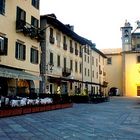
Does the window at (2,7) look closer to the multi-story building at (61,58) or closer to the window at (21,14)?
the window at (21,14)

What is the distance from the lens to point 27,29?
1155 inches

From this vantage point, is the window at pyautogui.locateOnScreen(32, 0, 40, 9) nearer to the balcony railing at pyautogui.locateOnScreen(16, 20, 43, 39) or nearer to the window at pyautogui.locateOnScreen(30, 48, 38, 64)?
the balcony railing at pyautogui.locateOnScreen(16, 20, 43, 39)

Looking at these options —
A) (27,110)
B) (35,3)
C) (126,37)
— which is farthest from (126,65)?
(27,110)

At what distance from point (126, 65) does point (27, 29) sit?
47.7 metres

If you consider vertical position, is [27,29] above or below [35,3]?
below

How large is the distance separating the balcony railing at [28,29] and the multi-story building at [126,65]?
41.5m

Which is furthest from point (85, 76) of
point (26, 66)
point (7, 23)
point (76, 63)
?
point (7, 23)

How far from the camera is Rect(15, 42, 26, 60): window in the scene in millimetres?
28469

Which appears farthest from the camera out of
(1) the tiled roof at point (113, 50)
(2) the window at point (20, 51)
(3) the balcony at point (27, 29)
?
(1) the tiled roof at point (113, 50)

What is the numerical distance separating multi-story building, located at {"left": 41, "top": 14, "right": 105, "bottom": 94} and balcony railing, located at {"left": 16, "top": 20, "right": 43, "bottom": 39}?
0.93 m

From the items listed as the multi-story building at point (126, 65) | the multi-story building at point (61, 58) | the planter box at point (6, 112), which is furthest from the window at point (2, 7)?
the multi-story building at point (126, 65)

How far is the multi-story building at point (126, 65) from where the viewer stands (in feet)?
241

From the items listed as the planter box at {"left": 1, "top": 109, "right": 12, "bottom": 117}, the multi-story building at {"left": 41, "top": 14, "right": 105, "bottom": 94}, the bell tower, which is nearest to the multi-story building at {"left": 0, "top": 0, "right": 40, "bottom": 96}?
the multi-story building at {"left": 41, "top": 14, "right": 105, "bottom": 94}

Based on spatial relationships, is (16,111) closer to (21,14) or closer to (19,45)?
(19,45)
